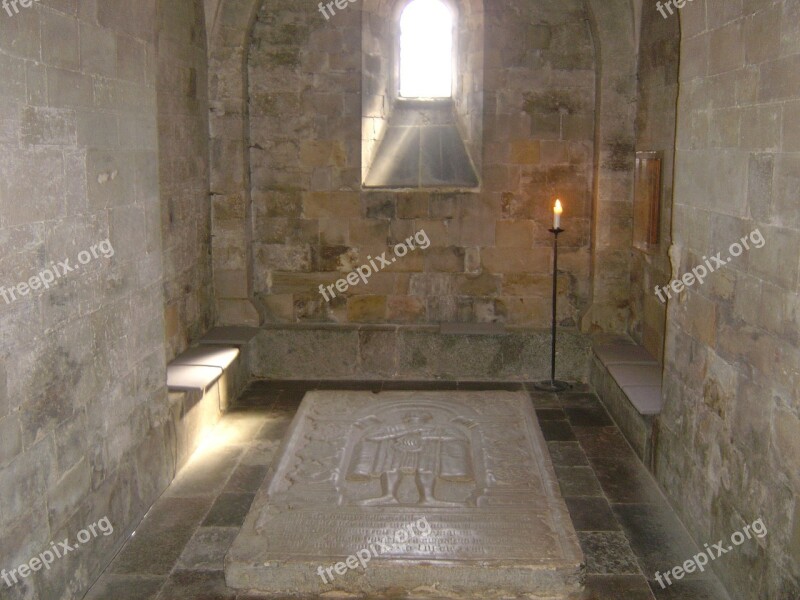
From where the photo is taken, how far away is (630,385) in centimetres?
561

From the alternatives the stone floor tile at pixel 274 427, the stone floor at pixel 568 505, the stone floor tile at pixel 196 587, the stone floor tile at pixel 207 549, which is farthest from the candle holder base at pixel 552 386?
the stone floor tile at pixel 196 587

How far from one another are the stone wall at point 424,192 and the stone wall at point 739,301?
2544 mm

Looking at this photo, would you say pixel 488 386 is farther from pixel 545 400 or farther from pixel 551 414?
pixel 551 414

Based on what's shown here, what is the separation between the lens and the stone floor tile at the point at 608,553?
3977 mm

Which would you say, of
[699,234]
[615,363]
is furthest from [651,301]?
[699,234]

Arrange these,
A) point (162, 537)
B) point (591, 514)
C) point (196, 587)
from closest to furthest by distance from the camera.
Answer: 1. point (196, 587)
2. point (162, 537)
3. point (591, 514)

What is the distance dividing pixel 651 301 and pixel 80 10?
4.32 m

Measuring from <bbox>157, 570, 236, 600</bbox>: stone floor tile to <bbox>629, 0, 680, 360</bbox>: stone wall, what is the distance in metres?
3.48

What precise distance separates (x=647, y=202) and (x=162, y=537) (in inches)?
163

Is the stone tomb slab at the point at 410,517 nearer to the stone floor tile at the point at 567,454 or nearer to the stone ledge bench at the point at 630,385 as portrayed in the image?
the stone floor tile at the point at 567,454

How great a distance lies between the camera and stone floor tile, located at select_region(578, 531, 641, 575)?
3977 mm

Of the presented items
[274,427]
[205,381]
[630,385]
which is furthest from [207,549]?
[630,385]

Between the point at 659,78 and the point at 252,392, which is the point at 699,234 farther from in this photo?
the point at 252,392

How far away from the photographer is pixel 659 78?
20.3 ft
